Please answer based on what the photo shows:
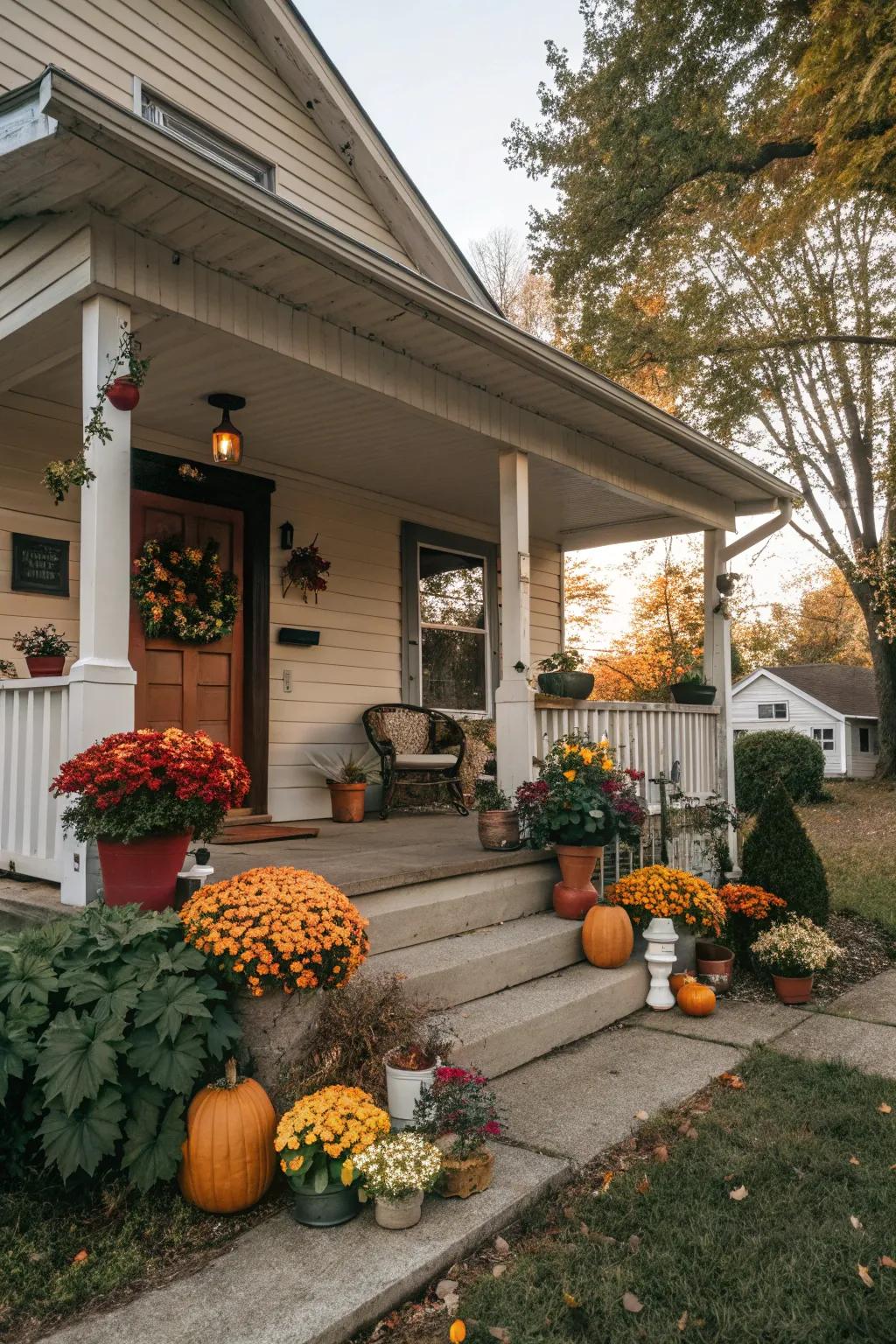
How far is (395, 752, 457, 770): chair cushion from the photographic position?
6.59 m

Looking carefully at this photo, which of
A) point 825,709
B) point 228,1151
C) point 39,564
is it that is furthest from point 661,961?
point 825,709

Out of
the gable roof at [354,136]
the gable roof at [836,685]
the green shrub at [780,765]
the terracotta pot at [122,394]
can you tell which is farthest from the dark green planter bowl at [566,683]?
the gable roof at [836,685]

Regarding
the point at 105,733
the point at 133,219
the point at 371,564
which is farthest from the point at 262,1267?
the point at 371,564

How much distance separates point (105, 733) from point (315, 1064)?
1349 mm

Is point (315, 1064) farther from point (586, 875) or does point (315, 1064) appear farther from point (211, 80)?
point (211, 80)

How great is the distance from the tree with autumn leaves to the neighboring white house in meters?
7.87

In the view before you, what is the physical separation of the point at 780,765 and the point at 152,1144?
13.8m

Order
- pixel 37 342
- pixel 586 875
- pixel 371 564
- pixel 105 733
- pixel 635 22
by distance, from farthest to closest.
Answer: pixel 635 22 < pixel 371 564 < pixel 586 875 < pixel 37 342 < pixel 105 733

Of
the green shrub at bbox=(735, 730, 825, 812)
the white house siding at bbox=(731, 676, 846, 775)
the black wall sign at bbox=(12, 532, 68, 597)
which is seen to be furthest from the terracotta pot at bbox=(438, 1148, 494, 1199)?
the white house siding at bbox=(731, 676, 846, 775)

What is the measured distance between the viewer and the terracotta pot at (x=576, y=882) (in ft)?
15.2

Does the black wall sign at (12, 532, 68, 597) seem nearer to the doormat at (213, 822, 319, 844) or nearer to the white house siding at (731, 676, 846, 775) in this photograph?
the doormat at (213, 822, 319, 844)

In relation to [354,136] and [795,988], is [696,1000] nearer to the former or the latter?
[795,988]

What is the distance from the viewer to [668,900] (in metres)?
4.57

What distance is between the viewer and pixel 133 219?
11.1ft
